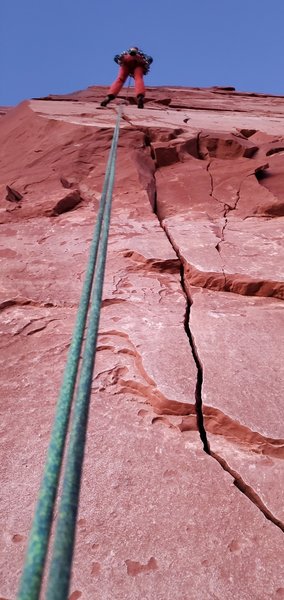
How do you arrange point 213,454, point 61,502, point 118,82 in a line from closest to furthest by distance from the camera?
1. point 61,502
2. point 213,454
3. point 118,82

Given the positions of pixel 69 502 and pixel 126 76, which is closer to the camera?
pixel 69 502

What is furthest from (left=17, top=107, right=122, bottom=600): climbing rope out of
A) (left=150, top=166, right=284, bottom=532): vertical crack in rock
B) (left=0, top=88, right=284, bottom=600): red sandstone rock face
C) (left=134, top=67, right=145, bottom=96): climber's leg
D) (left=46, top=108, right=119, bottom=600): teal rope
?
(left=134, top=67, right=145, bottom=96): climber's leg

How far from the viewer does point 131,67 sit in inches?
241

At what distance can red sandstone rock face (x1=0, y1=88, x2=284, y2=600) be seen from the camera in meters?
1.22

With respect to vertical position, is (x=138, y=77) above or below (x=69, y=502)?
above

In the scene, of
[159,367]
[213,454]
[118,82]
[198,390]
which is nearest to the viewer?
[213,454]

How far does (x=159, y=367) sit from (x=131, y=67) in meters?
5.57

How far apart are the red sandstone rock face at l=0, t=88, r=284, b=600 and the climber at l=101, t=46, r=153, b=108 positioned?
Answer: 2494mm

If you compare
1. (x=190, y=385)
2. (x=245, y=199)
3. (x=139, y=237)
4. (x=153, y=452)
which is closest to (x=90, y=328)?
(x=153, y=452)

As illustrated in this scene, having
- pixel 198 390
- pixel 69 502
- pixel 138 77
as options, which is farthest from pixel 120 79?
pixel 69 502

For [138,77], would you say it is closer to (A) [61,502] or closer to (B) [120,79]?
(B) [120,79]

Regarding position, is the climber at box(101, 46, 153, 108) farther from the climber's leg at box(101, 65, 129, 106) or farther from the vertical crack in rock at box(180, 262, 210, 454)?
the vertical crack in rock at box(180, 262, 210, 454)

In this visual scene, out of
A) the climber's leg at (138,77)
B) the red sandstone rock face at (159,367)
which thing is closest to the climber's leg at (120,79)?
the climber's leg at (138,77)

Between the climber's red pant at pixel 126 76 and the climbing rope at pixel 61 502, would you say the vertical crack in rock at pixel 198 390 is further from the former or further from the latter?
the climber's red pant at pixel 126 76
